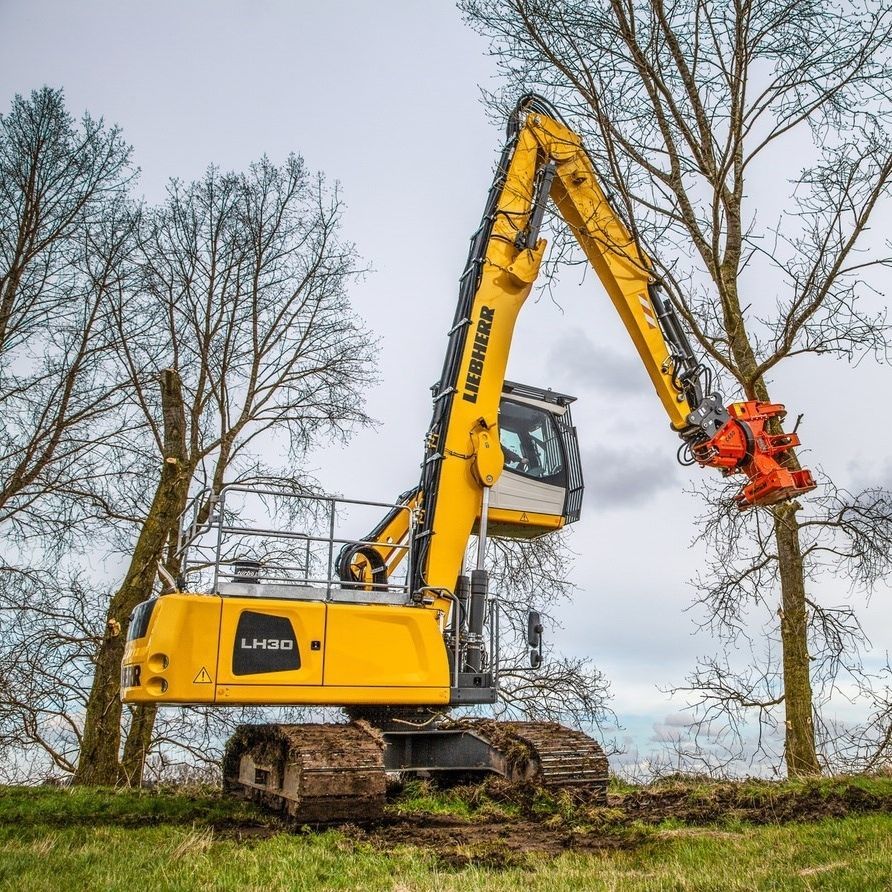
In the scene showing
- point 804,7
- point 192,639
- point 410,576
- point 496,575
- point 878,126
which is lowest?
point 192,639

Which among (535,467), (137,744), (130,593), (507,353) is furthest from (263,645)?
(137,744)

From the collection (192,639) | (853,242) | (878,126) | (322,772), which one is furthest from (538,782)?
(878,126)

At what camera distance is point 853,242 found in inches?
396

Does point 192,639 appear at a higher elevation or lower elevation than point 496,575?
lower

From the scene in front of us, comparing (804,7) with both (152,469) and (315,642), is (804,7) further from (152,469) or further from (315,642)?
(152,469)

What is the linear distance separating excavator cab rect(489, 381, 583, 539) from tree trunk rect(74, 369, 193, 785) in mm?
5135

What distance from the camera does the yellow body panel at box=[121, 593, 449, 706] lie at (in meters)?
8.42

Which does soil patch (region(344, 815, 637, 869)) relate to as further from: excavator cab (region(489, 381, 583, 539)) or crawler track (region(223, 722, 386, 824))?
excavator cab (region(489, 381, 583, 539))

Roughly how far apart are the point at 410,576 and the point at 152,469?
6.04 metres

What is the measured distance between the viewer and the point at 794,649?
12.0m

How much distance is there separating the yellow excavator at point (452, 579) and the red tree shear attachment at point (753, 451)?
2 cm

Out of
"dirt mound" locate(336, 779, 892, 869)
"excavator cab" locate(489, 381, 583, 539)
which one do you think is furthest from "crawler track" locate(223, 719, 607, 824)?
"excavator cab" locate(489, 381, 583, 539)

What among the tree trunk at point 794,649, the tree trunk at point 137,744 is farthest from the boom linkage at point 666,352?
the tree trunk at point 137,744

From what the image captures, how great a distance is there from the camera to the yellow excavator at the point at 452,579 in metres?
8.52
